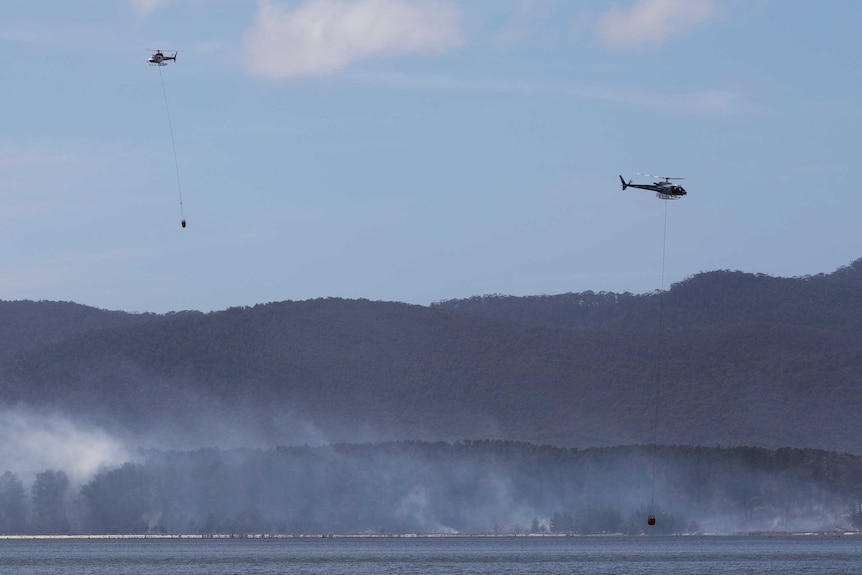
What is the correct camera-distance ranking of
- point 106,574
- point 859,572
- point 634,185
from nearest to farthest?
point 634,185
point 859,572
point 106,574

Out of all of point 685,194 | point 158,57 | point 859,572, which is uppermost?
point 158,57

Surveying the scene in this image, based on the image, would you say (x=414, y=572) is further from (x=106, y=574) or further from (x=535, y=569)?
(x=106, y=574)

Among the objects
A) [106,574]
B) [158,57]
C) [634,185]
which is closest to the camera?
[158,57]

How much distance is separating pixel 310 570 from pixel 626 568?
35.6 meters

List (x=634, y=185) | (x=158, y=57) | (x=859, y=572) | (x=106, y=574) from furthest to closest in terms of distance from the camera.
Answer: (x=106, y=574) → (x=859, y=572) → (x=634, y=185) → (x=158, y=57)

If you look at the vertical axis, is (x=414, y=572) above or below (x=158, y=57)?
below

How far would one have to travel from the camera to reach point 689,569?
7490 inches

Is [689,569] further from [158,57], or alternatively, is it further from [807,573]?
[158,57]

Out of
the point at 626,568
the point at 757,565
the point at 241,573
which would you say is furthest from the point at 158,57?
the point at 757,565

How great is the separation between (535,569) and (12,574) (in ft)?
196

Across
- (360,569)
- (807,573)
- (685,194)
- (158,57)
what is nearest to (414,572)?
(360,569)

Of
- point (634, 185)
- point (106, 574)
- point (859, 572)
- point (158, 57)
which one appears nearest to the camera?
point (158, 57)

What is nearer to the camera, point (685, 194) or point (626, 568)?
point (685, 194)

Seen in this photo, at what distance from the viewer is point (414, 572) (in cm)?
18638
